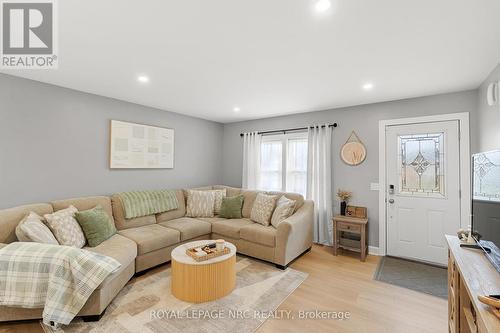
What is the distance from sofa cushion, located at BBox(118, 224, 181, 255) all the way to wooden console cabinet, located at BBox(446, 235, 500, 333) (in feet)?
9.72

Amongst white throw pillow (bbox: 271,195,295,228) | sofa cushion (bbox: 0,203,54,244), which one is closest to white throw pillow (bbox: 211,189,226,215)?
white throw pillow (bbox: 271,195,295,228)

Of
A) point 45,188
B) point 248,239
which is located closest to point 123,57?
point 45,188

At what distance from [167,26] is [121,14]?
12.1 inches

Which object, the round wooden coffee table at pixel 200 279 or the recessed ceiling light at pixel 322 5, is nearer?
the recessed ceiling light at pixel 322 5

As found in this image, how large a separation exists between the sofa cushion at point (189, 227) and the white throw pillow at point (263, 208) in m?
0.78

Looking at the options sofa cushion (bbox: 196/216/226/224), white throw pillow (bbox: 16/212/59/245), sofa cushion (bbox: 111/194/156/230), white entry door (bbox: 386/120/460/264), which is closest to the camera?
white throw pillow (bbox: 16/212/59/245)

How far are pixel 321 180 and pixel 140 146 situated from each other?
321 centimetres

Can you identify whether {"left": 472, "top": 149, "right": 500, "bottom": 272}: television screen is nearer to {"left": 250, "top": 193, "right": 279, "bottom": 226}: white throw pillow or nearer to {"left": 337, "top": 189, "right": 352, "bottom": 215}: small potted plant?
{"left": 337, "top": 189, "right": 352, "bottom": 215}: small potted plant

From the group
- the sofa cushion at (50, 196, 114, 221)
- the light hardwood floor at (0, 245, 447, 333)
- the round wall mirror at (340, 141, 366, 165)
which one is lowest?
the light hardwood floor at (0, 245, 447, 333)

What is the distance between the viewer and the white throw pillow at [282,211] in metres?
3.38

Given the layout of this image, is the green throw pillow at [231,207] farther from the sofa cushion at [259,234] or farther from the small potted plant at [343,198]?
the small potted plant at [343,198]

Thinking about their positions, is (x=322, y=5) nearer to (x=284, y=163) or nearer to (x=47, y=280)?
(x=47, y=280)

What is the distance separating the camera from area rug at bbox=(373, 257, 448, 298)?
2.58 m

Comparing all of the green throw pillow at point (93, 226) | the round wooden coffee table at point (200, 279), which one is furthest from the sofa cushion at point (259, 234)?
the green throw pillow at point (93, 226)
